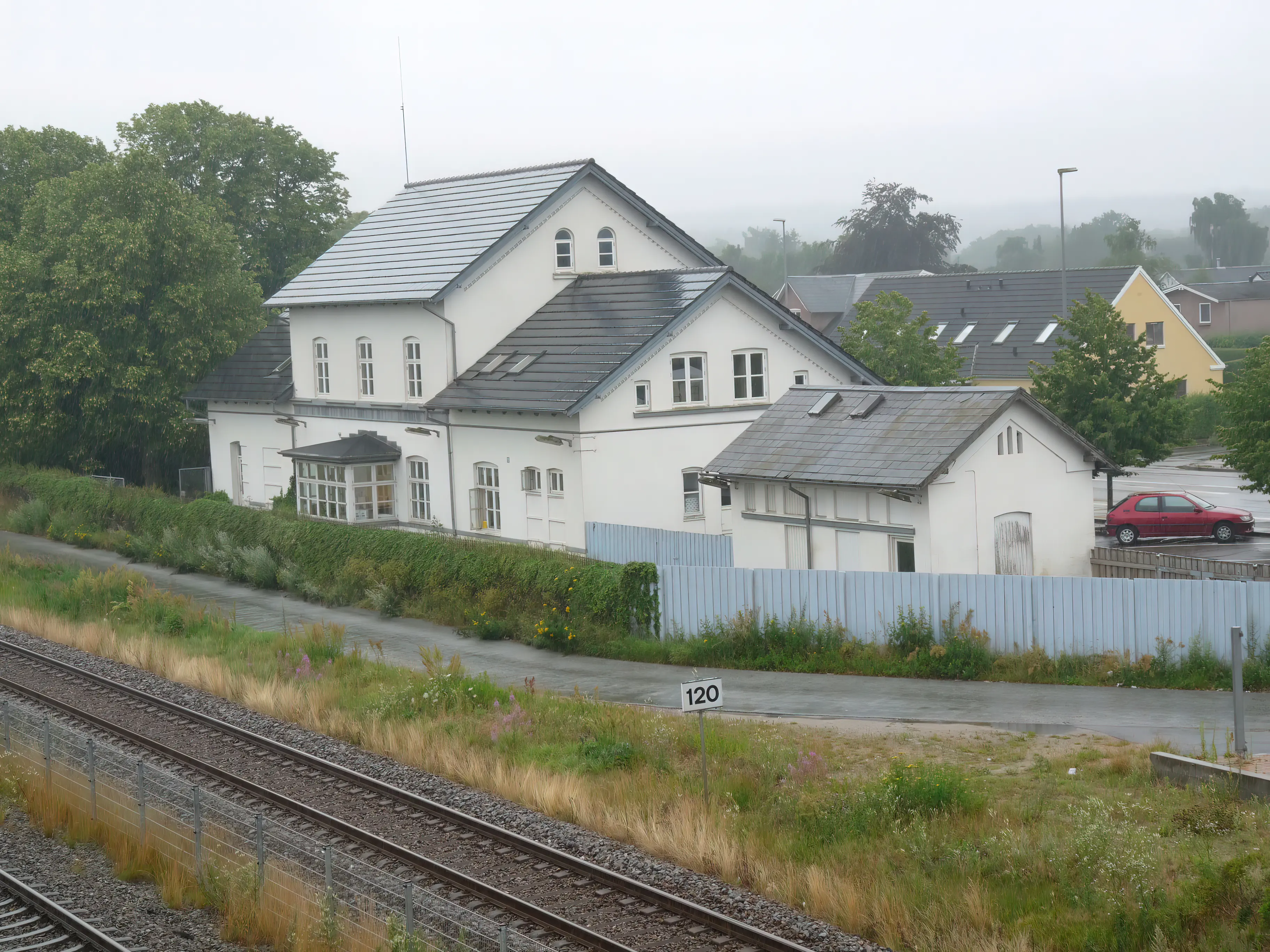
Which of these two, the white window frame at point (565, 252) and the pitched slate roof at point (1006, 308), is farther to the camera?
the pitched slate roof at point (1006, 308)

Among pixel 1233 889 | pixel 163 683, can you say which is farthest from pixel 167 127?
pixel 1233 889

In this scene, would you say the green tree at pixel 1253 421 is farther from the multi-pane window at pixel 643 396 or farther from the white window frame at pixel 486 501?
the white window frame at pixel 486 501

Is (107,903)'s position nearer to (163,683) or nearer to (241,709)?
(241,709)

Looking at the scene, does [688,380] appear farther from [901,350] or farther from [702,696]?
[702,696]

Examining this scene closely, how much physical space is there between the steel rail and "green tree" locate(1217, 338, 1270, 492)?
73.1ft

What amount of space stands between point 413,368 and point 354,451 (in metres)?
3.07

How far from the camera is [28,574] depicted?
36906 millimetres

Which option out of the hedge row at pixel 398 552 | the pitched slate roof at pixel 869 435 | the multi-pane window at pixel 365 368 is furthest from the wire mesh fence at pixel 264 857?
the multi-pane window at pixel 365 368

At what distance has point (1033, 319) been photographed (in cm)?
6266

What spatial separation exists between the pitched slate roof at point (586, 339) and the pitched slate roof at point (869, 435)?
15.7ft

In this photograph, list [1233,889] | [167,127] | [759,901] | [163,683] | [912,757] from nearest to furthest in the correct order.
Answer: [1233,889]
[759,901]
[912,757]
[163,683]
[167,127]

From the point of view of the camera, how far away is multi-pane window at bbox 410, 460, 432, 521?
38.4 meters

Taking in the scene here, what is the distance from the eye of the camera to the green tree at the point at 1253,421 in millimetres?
30109

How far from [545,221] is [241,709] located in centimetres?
1989
